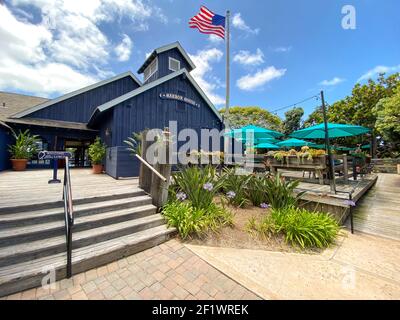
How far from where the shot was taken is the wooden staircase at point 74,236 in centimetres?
220

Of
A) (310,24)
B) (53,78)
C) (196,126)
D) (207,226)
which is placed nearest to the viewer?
(207,226)

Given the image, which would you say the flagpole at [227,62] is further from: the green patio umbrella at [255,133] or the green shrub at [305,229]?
the green shrub at [305,229]

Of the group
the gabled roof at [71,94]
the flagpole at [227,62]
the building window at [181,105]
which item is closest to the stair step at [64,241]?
the flagpole at [227,62]

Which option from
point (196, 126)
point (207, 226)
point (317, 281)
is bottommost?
point (317, 281)

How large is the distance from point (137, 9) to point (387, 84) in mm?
22939

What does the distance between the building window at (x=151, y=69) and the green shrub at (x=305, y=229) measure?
11549 mm

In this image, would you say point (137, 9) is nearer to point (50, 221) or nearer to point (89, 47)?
point (89, 47)

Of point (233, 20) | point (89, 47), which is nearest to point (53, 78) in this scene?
point (89, 47)

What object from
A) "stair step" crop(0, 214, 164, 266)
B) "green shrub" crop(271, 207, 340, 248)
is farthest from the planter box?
"stair step" crop(0, 214, 164, 266)

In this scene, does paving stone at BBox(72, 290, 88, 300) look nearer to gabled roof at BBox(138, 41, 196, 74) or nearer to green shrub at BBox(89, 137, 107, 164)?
green shrub at BBox(89, 137, 107, 164)

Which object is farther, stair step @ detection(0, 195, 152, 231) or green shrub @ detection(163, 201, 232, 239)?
green shrub @ detection(163, 201, 232, 239)

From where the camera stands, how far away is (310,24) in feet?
28.0

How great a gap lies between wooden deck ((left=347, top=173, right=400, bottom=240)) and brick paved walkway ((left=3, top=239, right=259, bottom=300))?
4023mm

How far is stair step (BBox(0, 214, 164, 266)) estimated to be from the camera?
227cm
